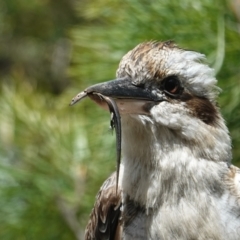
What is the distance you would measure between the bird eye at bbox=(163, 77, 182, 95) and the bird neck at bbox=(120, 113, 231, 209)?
98mm

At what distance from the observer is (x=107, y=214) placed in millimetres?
2111

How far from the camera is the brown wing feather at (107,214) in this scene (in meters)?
2.08

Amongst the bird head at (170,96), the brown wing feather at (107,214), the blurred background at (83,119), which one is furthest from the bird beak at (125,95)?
the blurred background at (83,119)

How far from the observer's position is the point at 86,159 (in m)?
2.61

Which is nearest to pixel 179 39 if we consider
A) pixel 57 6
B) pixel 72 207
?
pixel 72 207

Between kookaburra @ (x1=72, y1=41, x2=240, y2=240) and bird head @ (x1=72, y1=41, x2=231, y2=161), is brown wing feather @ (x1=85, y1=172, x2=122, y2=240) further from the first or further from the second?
bird head @ (x1=72, y1=41, x2=231, y2=161)

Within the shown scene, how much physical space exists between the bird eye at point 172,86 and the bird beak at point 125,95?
4cm

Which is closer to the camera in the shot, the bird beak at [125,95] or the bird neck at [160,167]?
the bird beak at [125,95]

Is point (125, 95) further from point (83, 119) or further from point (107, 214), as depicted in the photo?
point (83, 119)

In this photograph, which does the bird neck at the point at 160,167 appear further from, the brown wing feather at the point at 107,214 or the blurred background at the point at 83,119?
the blurred background at the point at 83,119

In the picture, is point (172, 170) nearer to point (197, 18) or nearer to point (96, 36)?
point (197, 18)

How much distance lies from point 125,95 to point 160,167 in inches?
8.4

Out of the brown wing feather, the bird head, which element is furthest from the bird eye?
the brown wing feather

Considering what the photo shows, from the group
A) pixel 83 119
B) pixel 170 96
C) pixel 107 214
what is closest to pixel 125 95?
pixel 170 96
